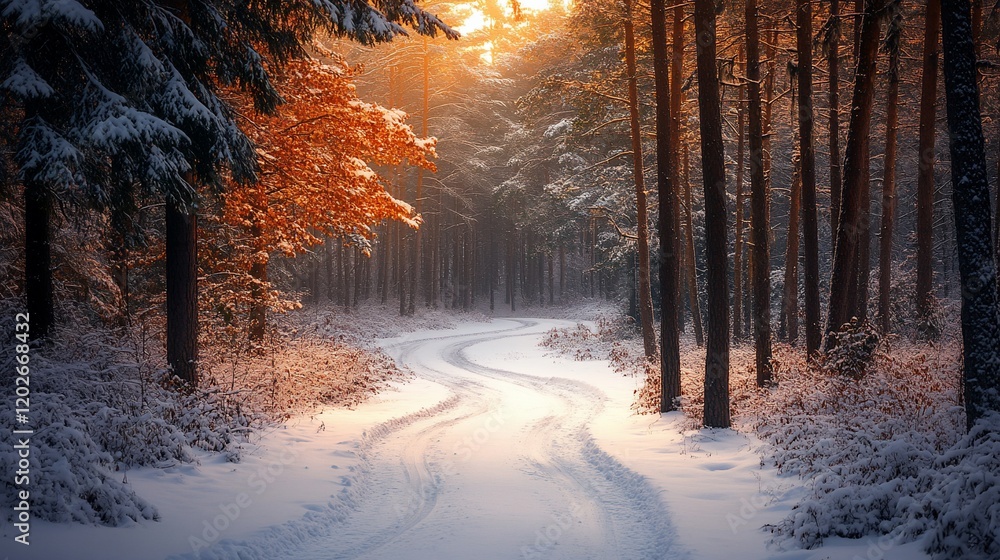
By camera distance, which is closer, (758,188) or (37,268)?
(37,268)

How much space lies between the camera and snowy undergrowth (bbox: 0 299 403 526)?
608 cm

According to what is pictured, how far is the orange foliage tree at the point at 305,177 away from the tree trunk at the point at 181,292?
Answer: 2807mm

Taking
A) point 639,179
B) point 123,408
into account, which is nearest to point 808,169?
point 639,179

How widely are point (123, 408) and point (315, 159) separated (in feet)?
24.9

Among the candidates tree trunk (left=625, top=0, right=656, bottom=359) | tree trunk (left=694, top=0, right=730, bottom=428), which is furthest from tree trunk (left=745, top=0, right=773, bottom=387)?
tree trunk (left=625, top=0, right=656, bottom=359)

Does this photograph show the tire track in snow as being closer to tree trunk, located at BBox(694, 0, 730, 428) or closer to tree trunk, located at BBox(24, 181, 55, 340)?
tree trunk, located at BBox(694, 0, 730, 428)

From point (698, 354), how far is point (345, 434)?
43.7 ft

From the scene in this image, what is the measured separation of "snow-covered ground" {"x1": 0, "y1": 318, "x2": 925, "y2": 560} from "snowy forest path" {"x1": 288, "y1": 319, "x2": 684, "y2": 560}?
31mm

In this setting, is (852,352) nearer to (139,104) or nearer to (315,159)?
(315,159)

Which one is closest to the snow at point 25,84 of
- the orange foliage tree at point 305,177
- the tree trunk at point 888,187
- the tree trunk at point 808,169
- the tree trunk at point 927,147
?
the orange foliage tree at point 305,177

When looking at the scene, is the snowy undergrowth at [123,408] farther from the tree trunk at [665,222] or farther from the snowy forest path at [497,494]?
the tree trunk at [665,222]

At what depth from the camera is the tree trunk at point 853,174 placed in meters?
11.6

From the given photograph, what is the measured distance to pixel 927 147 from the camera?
16297mm

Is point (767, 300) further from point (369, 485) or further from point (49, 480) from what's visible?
point (49, 480)
